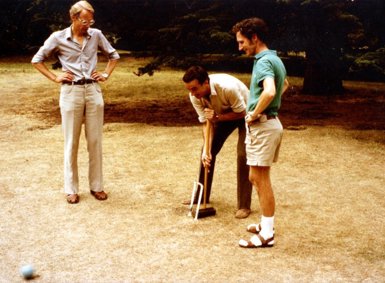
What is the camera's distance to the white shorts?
415cm

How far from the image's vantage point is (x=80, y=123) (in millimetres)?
5445

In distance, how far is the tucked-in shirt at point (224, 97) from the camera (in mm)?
4723

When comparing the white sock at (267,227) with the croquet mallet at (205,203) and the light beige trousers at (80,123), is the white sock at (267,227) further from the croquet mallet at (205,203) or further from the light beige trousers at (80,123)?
the light beige trousers at (80,123)

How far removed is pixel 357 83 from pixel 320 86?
365 cm

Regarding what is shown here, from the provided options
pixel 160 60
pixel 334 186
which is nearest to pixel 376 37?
pixel 160 60

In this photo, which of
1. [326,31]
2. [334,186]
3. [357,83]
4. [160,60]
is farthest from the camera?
[357,83]

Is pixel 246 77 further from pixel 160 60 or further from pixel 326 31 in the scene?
pixel 160 60

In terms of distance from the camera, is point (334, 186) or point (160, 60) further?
point (160, 60)

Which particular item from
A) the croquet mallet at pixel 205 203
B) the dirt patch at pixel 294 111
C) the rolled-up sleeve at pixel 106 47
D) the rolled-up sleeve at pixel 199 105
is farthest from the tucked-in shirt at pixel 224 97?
the dirt patch at pixel 294 111

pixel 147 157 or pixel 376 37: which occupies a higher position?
pixel 376 37

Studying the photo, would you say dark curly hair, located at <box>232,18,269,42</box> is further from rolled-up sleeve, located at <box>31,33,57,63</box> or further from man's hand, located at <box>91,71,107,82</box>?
rolled-up sleeve, located at <box>31,33,57,63</box>

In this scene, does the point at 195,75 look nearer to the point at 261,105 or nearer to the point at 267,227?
the point at 261,105

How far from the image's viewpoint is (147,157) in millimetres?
7449

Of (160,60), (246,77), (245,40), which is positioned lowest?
(246,77)
